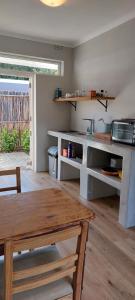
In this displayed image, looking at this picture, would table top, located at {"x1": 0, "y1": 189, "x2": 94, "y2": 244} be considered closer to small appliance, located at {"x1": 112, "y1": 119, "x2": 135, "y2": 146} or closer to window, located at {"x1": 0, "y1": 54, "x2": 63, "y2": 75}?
small appliance, located at {"x1": 112, "y1": 119, "x2": 135, "y2": 146}

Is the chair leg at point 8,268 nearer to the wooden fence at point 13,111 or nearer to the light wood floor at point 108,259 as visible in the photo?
the light wood floor at point 108,259

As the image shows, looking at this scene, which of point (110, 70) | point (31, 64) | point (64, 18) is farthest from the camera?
point (31, 64)

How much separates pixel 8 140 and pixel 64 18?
411 centimetres

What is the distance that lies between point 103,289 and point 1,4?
3229 mm

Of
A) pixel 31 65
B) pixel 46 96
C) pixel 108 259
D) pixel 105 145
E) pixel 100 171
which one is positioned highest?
pixel 31 65

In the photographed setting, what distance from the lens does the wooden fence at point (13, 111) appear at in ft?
21.7

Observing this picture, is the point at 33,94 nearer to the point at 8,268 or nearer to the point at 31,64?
the point at 31,64

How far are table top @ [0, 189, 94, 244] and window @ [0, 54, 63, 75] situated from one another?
10.9 feet

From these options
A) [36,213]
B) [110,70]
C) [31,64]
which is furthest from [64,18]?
[36,213]

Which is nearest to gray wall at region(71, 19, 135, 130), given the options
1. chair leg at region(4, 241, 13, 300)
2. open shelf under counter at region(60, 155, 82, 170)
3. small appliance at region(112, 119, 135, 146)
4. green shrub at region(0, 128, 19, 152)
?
small appliance at region(112, 119, 135, 146)

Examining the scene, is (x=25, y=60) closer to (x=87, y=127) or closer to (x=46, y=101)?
(x=46, y=101)

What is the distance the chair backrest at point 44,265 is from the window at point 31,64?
393 cm

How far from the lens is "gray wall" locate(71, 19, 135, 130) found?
3.17 m

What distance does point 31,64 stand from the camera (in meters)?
4.46
